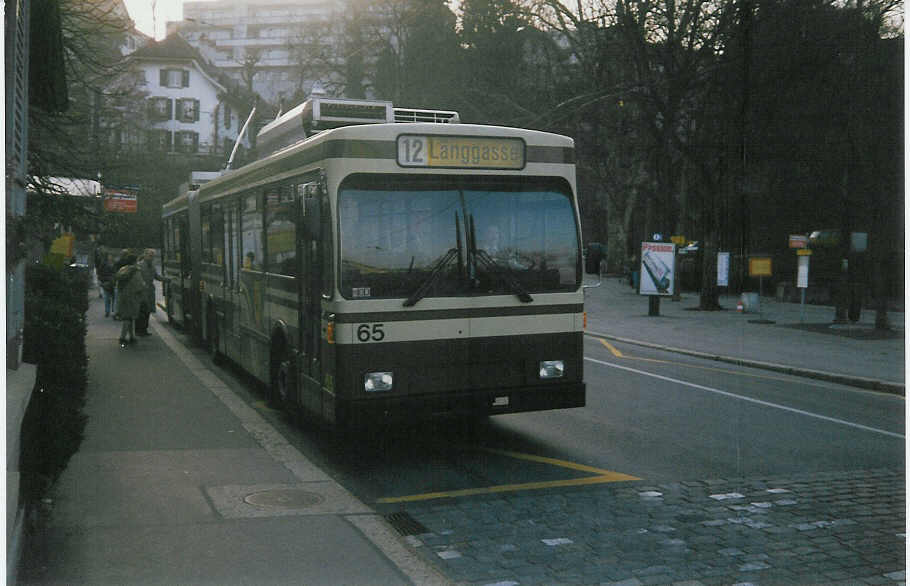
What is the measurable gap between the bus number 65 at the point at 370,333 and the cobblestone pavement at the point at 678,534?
1.43m

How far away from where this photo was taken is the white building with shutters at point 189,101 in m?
60.9

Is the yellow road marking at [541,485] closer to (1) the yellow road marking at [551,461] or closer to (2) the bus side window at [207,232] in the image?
(1) the yellow road marking at [551,461]

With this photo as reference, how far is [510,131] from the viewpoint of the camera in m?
8.38

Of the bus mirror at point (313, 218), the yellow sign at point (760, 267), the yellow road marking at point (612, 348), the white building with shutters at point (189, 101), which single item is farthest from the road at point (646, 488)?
the white building with shutters at point (189, 101)

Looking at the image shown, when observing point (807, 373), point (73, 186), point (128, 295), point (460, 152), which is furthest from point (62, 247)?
point (807, 373)

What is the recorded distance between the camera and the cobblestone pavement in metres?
5.38

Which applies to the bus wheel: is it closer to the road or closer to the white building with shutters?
the road

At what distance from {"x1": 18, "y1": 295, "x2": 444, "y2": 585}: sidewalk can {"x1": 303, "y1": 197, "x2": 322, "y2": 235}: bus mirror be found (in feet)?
6.25

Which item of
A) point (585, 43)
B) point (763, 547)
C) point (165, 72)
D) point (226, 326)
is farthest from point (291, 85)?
point (763, 547)

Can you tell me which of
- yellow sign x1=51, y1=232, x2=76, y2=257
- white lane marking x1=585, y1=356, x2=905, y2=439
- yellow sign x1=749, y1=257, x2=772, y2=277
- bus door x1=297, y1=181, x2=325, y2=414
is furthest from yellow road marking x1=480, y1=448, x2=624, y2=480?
yellow sign x1=749, y1=257, x2=772, y2=277

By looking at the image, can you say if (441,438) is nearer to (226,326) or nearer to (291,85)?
(226,326)

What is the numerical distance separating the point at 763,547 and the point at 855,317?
19144mm

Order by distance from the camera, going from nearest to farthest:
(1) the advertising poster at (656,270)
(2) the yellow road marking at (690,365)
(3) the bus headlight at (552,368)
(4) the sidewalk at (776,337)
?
(3) the bus headlight at (552,368) < (2) the yellow road marking at (690,365) < (4) the sidewalk at (776,337) < (1) the advertising poster at (656,270)

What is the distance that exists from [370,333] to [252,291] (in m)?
3.54
